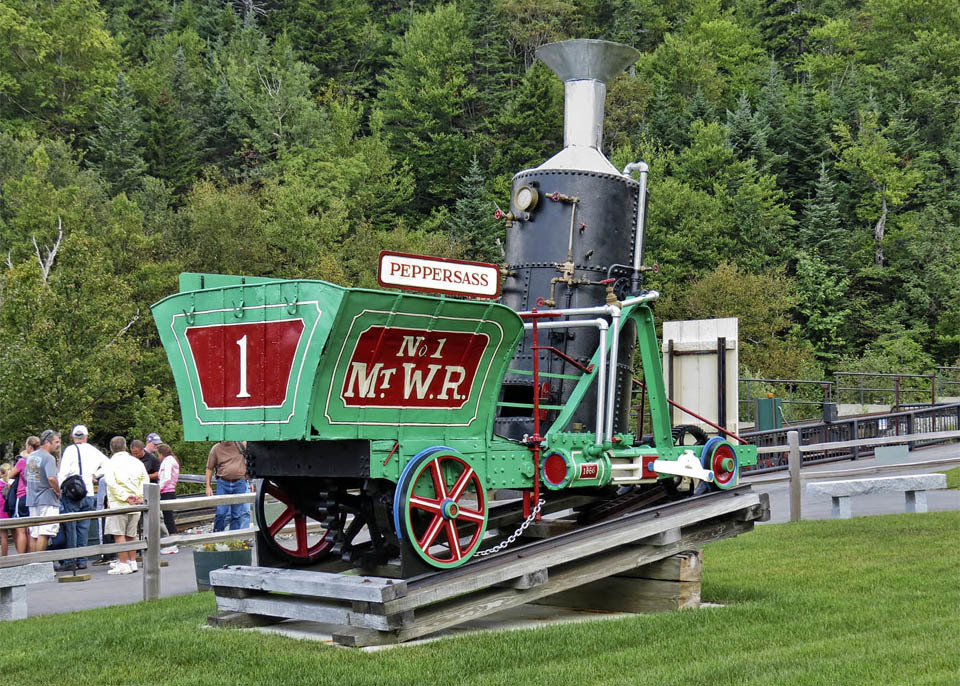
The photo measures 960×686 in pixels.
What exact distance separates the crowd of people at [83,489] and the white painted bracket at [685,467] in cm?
667

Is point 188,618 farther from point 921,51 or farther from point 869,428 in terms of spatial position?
point 921,51

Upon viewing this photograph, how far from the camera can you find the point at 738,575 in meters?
11.7

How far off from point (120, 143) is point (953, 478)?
2129 inches

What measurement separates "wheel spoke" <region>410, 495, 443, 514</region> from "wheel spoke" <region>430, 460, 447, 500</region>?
0.06 metres

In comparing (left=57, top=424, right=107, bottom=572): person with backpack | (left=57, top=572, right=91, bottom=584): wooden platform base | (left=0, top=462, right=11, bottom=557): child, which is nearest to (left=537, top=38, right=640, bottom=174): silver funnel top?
(left=57, top=424, right=107, bottom=572): person with backpack

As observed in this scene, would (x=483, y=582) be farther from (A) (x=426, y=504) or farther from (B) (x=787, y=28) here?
(B) (x=787, y=28)

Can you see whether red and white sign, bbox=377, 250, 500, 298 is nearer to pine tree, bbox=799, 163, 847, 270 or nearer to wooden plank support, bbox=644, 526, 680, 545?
wooden plank support, bbox=644, 526, 680, 545

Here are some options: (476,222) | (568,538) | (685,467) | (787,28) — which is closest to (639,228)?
(685,467)

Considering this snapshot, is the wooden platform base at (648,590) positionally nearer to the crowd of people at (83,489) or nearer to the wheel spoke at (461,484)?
the wheel spoke at (461,484)

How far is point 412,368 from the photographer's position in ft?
26.6

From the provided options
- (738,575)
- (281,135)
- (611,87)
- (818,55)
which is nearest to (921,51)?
(818,55)

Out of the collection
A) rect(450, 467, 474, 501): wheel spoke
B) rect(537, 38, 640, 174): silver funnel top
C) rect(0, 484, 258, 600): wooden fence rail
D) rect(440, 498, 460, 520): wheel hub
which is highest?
rect(537, 38, 640, 174): silver funnel top

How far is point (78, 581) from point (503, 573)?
7.93m

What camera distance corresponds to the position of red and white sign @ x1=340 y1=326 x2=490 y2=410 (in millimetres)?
7762
